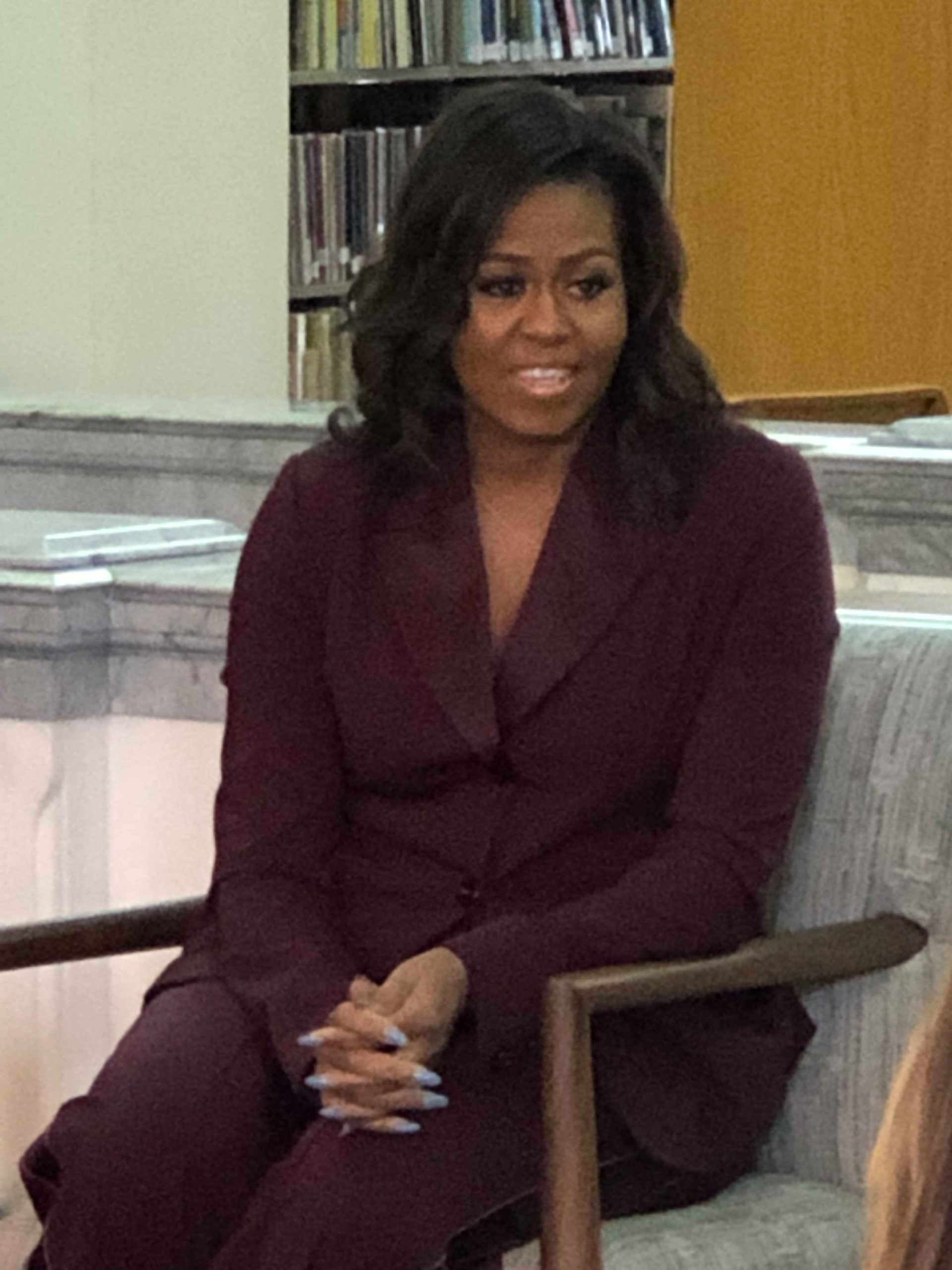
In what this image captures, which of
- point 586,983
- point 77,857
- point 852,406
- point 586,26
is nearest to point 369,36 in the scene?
point 586,26

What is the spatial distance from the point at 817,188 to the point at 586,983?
2739mm

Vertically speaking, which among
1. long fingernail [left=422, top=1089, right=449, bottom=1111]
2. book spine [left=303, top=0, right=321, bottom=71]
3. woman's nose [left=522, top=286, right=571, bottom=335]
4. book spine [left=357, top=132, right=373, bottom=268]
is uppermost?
book spine [left=303, top=0, right=321, bottom=71]

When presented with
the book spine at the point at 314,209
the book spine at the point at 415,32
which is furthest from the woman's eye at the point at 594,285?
the book spine at the point at 415,32

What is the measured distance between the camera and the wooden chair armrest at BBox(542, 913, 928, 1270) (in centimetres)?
164

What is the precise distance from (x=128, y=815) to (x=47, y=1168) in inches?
22.7

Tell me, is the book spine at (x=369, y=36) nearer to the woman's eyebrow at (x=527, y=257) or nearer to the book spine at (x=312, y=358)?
the book spine at (x=312, y=358)

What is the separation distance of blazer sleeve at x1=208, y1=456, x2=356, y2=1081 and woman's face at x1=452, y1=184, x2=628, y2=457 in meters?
0.18

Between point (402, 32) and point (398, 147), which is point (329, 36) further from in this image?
point (398, 147)

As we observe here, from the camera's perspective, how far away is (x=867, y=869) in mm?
1915

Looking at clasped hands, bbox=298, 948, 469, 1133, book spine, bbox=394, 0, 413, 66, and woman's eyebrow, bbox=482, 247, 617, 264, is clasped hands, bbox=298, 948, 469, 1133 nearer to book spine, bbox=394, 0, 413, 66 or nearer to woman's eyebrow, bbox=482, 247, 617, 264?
woman's eyebrow, bbox=482, 247, 617, 264

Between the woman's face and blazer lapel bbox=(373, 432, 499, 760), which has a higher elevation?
the woman's face

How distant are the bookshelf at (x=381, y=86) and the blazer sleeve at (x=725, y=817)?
2899mm

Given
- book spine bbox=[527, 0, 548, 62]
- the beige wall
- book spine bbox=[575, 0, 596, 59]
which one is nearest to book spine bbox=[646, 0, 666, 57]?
book spine bbox=[575, 0, 596, 59]

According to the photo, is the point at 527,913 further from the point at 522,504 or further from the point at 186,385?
the point at 186,385
